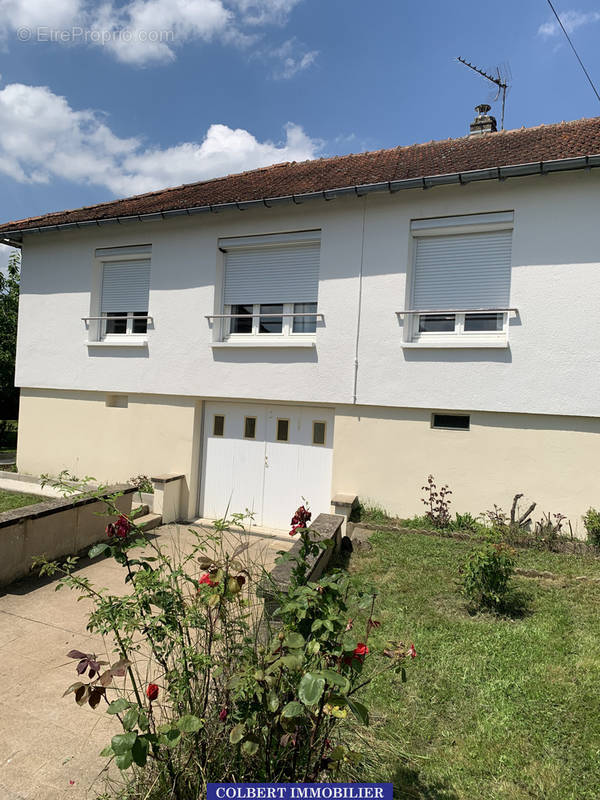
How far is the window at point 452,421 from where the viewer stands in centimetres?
753

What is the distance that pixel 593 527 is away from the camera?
6.38m

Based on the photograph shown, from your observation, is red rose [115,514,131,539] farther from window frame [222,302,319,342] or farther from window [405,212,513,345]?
window frame [222,302,319,342]

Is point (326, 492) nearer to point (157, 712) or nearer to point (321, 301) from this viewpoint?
point (321, 301)

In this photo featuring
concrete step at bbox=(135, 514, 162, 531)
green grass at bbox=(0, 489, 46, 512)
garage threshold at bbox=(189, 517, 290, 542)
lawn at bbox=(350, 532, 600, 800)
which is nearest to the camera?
lawn at bbox=(350, 532, 600, 800)

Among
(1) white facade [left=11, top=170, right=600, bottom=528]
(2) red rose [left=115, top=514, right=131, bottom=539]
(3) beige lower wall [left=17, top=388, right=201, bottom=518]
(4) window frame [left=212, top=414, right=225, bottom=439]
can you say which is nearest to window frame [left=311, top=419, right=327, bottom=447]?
→ (1) white facade [left=11, top=170, right=600, bottom=528]

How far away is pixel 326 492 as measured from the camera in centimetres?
847

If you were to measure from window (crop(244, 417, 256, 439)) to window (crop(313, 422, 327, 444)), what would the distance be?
3.89ft

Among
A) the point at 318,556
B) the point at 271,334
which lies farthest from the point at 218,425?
the point at 318,556

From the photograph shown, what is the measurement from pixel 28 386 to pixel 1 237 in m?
3.17

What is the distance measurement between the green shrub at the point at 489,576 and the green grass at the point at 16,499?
6.99 meters

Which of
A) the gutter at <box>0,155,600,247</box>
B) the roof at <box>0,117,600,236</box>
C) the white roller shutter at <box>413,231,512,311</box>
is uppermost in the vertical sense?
the roof at <box>0,117,600,236</box>

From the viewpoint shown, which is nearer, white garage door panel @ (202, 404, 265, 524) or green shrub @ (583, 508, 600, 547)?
green shrub @ (583, 508, 600, 547)

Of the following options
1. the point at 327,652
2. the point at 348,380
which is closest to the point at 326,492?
the point at 348,380

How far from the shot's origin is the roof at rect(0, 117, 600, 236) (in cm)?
750
